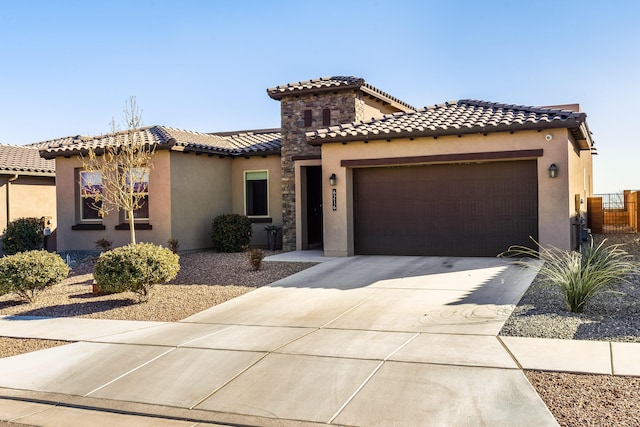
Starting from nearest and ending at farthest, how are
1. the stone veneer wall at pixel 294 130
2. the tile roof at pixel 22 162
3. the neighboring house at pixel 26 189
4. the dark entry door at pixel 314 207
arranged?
the stone veneer wall at pixel 294 130, the dark entry door at pixel 314 207, the neighboring house at pixel 26 189, the tile roof at pixel 22 162

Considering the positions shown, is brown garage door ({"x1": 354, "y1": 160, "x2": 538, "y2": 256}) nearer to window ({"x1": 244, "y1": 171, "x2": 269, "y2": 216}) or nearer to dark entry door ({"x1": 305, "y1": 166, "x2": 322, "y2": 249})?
dark entry door ({"x1": 305, "y1": 166, "x2": 322, "y2": 249})

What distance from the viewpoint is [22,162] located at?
23000 mm

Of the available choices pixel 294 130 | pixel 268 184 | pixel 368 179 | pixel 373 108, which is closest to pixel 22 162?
pixel 268 184

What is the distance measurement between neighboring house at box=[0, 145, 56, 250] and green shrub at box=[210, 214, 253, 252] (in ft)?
20.3

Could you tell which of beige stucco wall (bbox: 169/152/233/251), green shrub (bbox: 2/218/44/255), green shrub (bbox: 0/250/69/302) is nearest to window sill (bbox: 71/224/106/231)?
green shrub (bbox: 2/218/44/255)

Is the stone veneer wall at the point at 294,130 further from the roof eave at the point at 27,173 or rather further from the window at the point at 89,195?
the roof eave at the point at 27,173

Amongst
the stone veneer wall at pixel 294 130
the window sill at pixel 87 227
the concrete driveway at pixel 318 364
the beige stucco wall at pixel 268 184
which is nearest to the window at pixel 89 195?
the window sill at pixel 87 227

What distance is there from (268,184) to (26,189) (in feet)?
31.0

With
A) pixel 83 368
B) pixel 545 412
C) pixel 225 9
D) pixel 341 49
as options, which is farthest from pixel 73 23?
pixel 545 412

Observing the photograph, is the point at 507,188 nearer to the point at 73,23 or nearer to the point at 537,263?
the point at 537,263

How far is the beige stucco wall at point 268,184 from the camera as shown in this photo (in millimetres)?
20281

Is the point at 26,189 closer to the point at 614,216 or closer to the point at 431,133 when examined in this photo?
the point at 431,133

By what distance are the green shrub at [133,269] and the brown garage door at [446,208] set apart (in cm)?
671

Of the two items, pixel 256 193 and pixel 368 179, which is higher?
pixel 368 179
